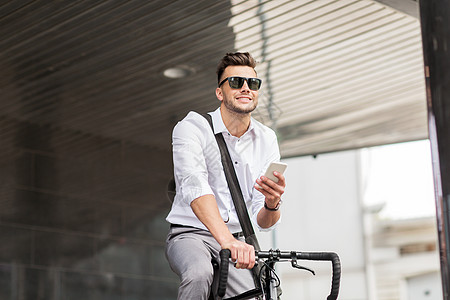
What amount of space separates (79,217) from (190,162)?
896cm

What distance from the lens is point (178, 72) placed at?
10242 mm

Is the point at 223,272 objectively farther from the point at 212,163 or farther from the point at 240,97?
the point at 240,97

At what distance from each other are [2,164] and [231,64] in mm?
8488

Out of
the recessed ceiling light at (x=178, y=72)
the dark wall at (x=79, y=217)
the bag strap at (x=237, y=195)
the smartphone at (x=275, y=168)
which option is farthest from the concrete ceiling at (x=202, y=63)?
the smartphone at (x=275, y=168)

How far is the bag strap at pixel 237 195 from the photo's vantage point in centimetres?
456

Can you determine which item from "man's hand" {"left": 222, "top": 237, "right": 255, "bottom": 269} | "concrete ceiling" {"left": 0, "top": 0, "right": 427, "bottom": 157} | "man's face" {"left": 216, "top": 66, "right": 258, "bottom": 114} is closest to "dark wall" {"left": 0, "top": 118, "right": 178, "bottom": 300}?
"concrete ceiling" {"left": 0, "top": 0, "right": 427, "bottom": 157}

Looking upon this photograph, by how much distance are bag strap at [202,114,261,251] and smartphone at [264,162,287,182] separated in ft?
2.07

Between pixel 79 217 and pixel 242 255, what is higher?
pixel 79 217

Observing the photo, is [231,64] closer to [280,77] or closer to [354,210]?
[280,77]

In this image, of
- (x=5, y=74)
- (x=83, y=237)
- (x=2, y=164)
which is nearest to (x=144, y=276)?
(x=83, y=237)

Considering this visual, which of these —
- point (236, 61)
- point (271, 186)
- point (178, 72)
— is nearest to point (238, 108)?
point (236, 61)

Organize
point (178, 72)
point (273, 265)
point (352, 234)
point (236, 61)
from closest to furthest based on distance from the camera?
point (273, 265)
point (236, 61)
point (178, 72)
point (352, 234)

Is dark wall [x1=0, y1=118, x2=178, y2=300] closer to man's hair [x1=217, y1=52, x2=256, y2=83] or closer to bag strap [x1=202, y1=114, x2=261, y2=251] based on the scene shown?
man's hair [x1=217, y1=52, x2=256, y2=83]

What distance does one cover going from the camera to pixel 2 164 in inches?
487
